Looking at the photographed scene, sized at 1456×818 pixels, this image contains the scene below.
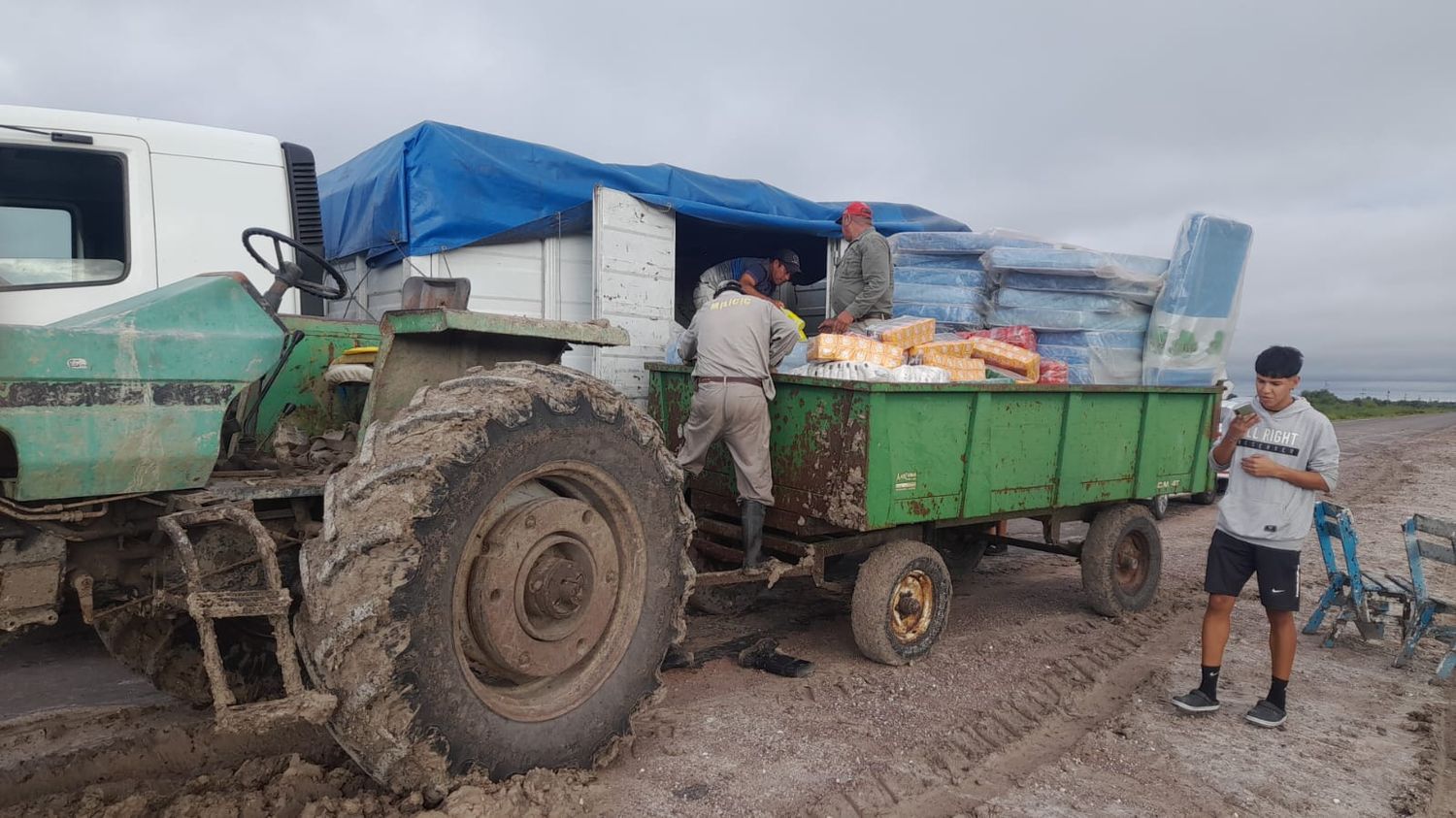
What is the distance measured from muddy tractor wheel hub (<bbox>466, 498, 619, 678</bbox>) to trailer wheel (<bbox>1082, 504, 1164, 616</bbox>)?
3.73 metres

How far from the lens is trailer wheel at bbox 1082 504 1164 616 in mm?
5742

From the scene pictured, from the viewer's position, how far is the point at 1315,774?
3660 mm

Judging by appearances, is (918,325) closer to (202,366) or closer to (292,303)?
(292,303)

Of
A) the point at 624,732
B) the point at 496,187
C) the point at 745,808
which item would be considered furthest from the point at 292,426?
the point at 496,187

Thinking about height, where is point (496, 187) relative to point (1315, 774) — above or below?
above

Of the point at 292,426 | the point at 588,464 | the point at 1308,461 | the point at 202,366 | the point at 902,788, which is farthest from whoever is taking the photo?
the point at 1308,461

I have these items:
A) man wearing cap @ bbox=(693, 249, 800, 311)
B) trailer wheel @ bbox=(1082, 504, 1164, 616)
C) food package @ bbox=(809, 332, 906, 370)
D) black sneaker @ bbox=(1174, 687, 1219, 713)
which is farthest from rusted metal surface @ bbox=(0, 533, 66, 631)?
trailer wheel @ bbox=(1082, 504, 1164, 616)

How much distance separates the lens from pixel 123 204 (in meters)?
3.95

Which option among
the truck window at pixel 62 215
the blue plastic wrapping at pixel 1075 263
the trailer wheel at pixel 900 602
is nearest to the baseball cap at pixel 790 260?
the blue plastic wrapping at pixel 1075 263

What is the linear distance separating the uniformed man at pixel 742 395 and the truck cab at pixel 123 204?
6.78ft

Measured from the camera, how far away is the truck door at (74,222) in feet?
11.4

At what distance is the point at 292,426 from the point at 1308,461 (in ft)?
15.0

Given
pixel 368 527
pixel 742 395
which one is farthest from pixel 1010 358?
pixel 368 527

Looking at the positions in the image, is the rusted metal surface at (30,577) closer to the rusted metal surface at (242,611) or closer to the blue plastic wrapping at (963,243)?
the rusted metal surface at (242,611)
